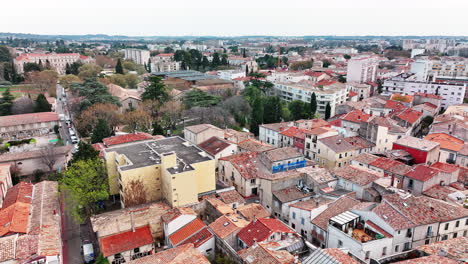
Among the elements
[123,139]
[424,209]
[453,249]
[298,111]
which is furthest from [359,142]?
[123,139]

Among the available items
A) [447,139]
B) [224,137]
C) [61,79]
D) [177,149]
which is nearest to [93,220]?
[177,149]

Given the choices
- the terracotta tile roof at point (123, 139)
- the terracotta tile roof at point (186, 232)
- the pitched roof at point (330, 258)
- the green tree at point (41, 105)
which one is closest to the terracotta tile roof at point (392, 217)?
the pitched roof at point (330, 258)

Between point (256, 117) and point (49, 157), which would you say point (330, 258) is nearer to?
point (49, 157)

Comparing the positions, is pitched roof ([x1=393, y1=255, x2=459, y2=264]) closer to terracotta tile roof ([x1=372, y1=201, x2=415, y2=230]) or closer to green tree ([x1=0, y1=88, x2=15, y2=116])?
terracotta tile roof ([x1=372, y1=201, x2=415, y2=230])

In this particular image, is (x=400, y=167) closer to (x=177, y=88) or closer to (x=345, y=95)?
(x=345, y=95)

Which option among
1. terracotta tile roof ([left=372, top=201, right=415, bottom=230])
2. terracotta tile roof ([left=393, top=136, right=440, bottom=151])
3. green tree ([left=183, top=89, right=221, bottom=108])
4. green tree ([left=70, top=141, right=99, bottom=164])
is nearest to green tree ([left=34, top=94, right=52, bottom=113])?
green tree ([left=183, top=89, right=221, bottom=108])

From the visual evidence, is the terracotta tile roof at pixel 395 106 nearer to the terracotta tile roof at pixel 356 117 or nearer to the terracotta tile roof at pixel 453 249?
the terracotta tile roof at pixel 356 117
